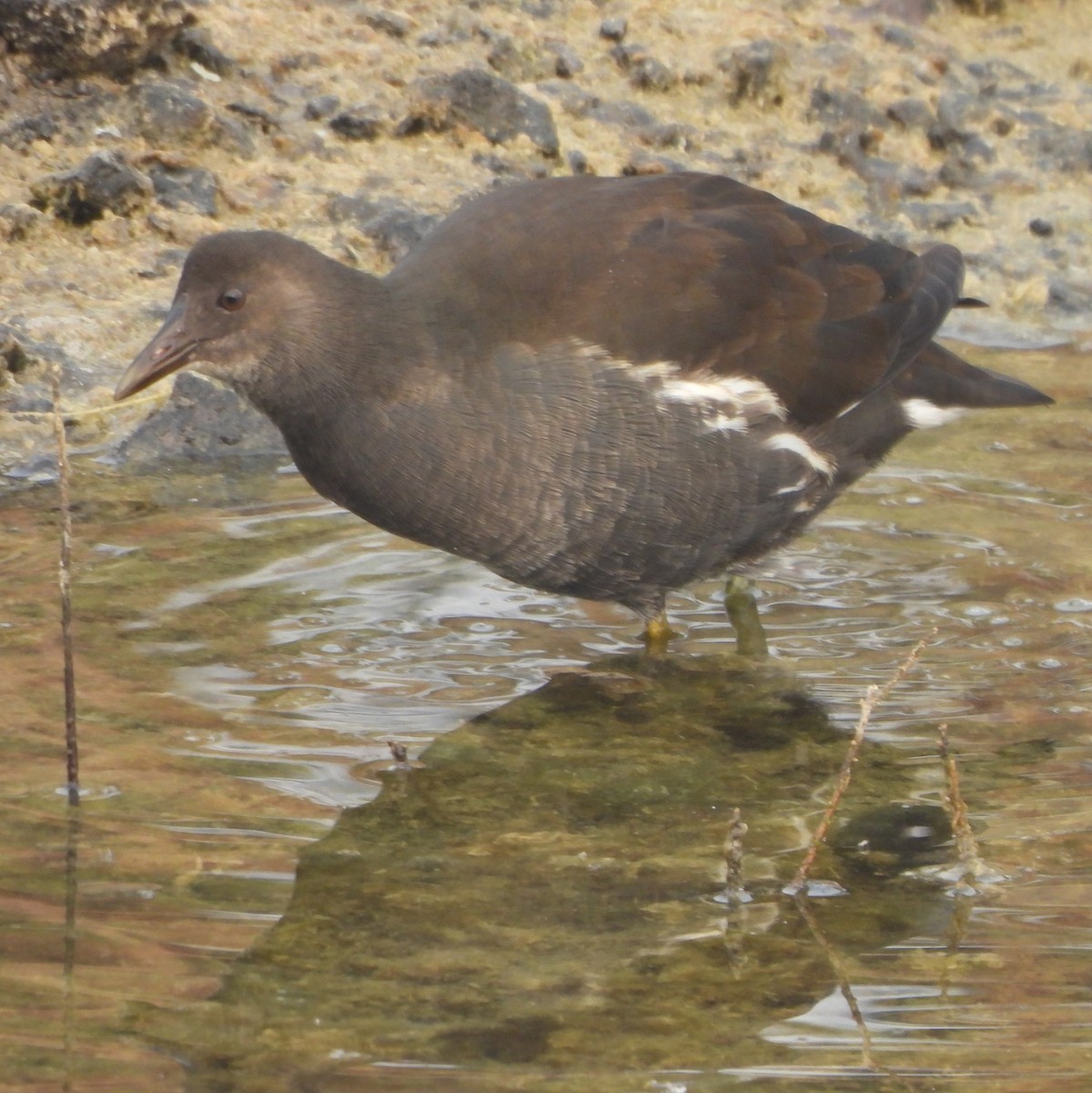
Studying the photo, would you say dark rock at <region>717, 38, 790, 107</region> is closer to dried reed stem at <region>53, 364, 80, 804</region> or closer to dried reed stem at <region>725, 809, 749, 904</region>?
dried reed stem at <region>53, 364, 80, 804</region>

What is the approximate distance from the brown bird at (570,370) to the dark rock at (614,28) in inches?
115

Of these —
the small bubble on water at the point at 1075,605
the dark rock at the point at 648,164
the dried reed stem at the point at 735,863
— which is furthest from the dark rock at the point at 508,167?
the dried reed stem at the point at 735,863

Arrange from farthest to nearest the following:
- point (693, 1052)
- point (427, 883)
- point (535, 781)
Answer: point (535, 781) → point (427, 883) → point (693, 1052)

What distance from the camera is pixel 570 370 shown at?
177 inches

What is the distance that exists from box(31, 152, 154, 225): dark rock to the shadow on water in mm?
2821

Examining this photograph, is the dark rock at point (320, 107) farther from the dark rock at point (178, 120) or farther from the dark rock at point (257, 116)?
the dark rock at point (178, 120)

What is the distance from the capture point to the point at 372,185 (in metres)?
6.93

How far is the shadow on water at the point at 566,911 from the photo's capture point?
9.39 feet

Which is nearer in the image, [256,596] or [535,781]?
[535,781]

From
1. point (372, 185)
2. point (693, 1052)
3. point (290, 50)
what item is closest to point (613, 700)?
point (693, 1052)

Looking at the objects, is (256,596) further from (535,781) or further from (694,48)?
(694,48)

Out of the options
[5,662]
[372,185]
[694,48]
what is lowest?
[5,662]

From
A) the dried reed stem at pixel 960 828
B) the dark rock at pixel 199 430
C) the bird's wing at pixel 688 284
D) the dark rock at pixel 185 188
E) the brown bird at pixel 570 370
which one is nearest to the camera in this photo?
the dried reed stem at pixel 960 828

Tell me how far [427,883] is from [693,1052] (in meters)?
0.73
